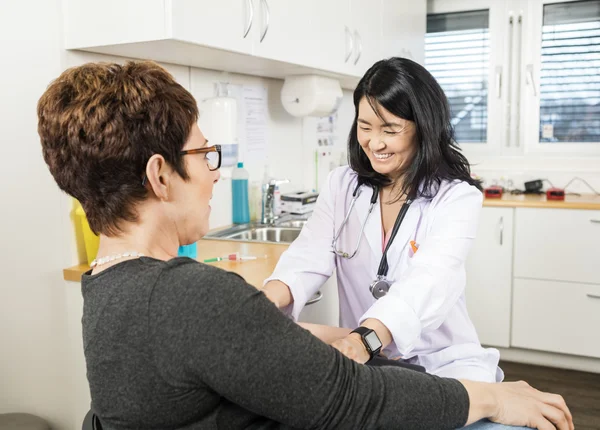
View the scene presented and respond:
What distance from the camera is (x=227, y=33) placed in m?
2.03

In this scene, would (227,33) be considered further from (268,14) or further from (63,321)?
(63,321)

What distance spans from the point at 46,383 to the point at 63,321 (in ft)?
0.76

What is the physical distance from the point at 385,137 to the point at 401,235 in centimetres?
25

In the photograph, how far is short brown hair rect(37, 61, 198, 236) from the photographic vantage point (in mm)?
917

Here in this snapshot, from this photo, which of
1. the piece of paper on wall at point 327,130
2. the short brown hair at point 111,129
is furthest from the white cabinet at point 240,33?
the short brown hair at point 111,129

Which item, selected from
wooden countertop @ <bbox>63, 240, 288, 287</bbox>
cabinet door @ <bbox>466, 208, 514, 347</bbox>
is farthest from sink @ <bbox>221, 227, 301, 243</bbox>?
cabinet door @ <bbox>466, 208, 514, 347</bbox>

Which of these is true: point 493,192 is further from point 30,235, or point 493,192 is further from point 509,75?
point 30,235

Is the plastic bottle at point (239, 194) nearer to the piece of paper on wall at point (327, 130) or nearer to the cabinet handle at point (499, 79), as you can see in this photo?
the piece of paper on wall at point (327, 130)

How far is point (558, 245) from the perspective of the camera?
11.3 feet

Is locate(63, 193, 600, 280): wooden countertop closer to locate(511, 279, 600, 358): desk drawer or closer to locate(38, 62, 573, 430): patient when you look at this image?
locate(511, 279, 600, 358): desk drawer

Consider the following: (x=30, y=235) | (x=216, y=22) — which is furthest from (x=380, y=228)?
(x=30, y=235)

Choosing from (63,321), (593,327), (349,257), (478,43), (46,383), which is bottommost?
(593,327)

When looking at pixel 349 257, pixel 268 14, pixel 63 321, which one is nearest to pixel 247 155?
pixel 268 14

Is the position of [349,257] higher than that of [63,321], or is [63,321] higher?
[349,257]
